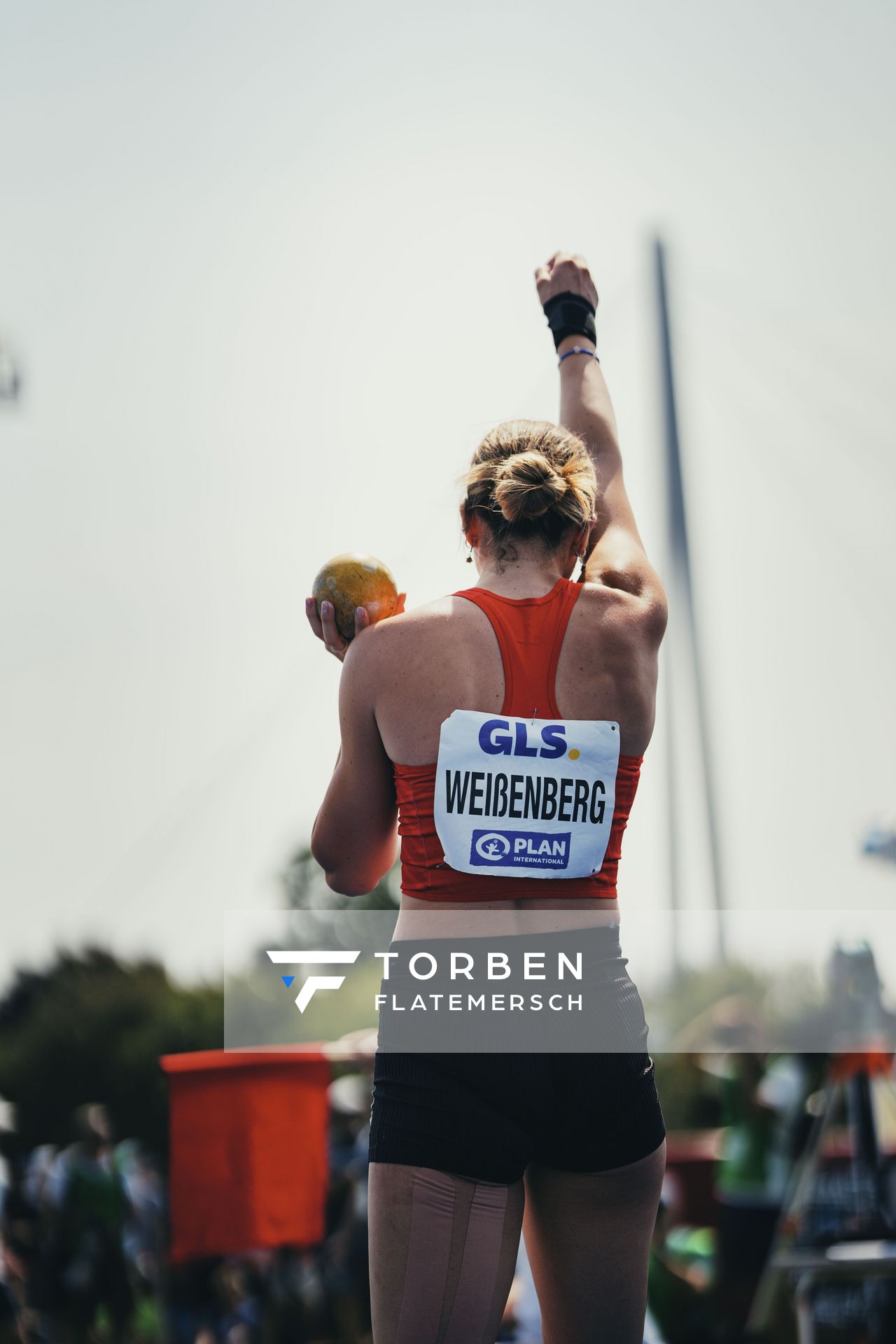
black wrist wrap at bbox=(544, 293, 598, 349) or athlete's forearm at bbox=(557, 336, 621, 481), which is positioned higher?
black wrist wrap at bbox=(544, 293, 598, 349)

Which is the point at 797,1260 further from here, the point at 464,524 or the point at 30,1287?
the point at 30,1287

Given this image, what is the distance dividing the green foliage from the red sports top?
74.4 feet

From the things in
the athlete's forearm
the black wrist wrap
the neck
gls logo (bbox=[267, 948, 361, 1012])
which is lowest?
gls logo (bbox=[267, 948, 361, 1012])

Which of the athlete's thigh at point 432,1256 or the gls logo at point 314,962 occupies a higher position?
the gls logo at point 314,962

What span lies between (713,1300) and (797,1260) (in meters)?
1.48

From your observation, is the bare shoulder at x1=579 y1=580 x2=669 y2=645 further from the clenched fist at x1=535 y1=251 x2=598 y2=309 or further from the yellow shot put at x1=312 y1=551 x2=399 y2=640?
the clenched fist at x1=535 y1=251 x2=598 y2=309

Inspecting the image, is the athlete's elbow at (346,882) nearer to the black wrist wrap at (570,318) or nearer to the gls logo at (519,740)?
the gls logo at (519,740)

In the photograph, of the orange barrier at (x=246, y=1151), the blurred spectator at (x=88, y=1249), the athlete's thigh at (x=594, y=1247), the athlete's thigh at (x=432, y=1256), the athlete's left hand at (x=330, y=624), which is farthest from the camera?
the blurred spectator at (x=88, y=1249)

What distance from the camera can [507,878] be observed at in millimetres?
2047

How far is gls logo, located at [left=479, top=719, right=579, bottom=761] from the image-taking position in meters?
2.05

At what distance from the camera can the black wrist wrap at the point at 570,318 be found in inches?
113

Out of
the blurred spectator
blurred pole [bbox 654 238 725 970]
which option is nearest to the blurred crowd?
the blurred spectator

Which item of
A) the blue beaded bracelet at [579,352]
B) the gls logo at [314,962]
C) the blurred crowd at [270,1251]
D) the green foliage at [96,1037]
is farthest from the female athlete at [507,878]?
the green foliage at [96,1037]

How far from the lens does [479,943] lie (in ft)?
6.64
